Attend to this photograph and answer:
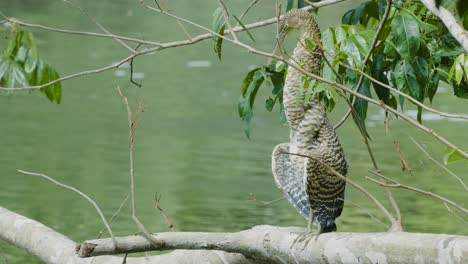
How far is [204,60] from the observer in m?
13.6

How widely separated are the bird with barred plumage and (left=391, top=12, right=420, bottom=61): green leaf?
1.68 ft

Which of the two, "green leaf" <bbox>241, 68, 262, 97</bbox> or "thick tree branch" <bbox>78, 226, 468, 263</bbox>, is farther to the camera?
"green leaf" <bbox>241, 68, 262, 97</bbox>

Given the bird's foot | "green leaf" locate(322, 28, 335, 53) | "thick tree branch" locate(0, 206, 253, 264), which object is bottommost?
"thick tree branch" locate(0, 206, 253, 264)

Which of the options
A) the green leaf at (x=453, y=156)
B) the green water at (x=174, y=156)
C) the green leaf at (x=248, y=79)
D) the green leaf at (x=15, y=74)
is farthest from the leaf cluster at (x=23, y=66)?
the green water at (x=174, y=156)

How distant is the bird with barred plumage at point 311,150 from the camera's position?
2.92 metres

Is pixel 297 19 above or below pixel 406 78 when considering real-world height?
above

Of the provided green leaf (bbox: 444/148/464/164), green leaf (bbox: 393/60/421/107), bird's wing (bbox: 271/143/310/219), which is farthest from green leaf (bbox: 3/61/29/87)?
green leaf (bbox: 444/148/464/164)

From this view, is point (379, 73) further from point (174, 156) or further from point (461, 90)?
point (174, 156)

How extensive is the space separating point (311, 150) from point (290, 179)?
0.18m

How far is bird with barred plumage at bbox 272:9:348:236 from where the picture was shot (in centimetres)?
292

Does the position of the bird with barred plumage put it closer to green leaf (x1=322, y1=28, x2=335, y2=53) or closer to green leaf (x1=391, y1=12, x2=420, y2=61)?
green leaf (x1=322, y1=28, x2=335, y2=53)

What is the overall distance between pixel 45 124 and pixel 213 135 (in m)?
1.67

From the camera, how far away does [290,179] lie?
3084 mm

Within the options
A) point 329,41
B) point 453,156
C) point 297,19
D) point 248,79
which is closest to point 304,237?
point 453,156
